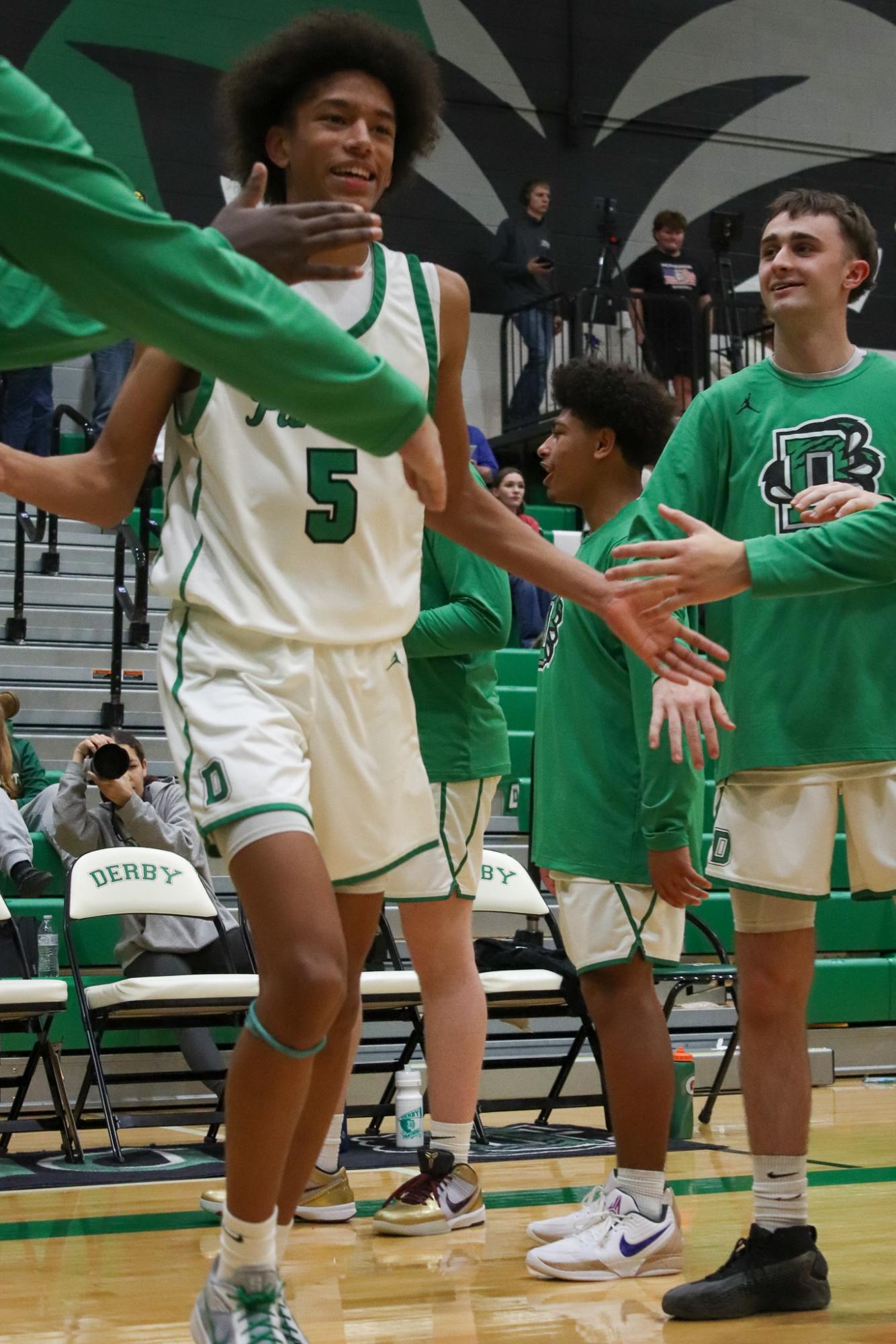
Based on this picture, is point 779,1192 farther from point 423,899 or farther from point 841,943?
point 841,943

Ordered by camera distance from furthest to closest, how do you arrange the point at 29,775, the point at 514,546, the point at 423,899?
the point at 29,775
the point at 423,899
the point at 514,546

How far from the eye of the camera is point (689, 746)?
2975 mm

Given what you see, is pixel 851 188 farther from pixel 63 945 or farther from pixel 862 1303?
pixel 862 1303

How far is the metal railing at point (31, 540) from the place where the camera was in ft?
27.6

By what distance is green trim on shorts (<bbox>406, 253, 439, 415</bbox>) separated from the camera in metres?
2.57

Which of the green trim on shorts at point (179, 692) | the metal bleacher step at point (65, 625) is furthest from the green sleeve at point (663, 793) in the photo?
the metal bleacher step at point (65, 625)

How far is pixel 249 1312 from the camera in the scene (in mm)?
2135

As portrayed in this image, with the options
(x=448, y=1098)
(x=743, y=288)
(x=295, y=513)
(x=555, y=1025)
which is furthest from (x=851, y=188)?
(x=295, y=513)

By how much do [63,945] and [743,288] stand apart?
1065 cm

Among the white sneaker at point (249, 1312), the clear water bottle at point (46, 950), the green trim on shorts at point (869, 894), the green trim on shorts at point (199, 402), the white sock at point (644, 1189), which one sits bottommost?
the clear water bottle at point (46, 950)

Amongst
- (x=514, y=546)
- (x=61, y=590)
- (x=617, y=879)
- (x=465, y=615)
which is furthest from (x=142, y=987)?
(x=61, y=590)

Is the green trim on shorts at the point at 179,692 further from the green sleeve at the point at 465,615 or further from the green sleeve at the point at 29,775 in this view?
the green sleeve at the point at 29,775

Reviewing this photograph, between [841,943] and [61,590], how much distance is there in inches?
189

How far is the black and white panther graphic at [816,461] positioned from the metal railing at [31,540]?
5.45m
